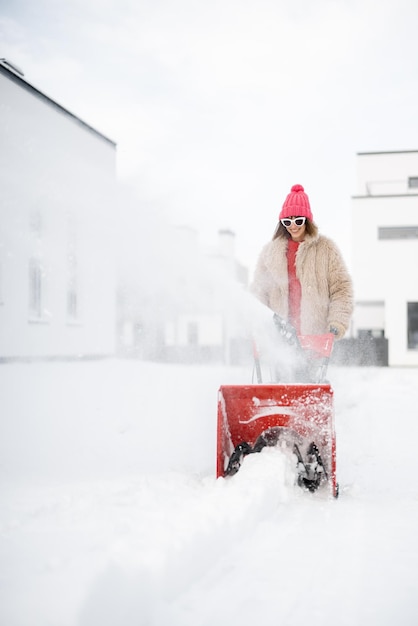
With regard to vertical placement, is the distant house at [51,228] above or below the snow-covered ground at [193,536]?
above

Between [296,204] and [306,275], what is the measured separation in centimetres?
52

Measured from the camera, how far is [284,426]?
388cm

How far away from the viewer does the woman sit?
14.7 ft

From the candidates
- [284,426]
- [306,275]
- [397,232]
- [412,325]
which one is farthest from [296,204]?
[397,232]

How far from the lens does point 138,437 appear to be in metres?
5.85

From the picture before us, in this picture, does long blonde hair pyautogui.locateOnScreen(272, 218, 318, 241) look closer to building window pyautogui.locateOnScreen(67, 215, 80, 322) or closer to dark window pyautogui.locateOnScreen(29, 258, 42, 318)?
dark window pyautogui.locateOnScreen(29, 258, 42, 318)

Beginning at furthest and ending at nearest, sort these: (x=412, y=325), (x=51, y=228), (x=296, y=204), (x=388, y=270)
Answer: (x=388, y=270), (x=412, y=325), (x=51, y=228), (x=296, y=204)

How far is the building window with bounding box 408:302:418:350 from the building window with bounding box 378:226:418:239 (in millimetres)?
2613

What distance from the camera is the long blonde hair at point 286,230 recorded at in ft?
14.9

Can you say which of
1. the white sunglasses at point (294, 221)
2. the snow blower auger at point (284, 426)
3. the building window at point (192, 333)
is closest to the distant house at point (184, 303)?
the building window at point (192, 333)

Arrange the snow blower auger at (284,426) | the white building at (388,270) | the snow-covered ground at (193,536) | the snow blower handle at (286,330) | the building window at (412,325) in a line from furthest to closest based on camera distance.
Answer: the white building at (388,270), the building window at (412,325), the snow blower handle at (286,330), the snow blower auger at (284,426), the snow-covered ground at (193,536)

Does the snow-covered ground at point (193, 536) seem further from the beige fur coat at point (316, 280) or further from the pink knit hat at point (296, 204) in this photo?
the pink knit hat at point (296, 204)

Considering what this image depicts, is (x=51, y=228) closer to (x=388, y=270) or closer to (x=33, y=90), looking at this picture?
(x=33, y=90)

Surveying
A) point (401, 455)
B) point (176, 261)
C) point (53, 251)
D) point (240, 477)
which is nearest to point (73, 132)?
point (53, 251)
